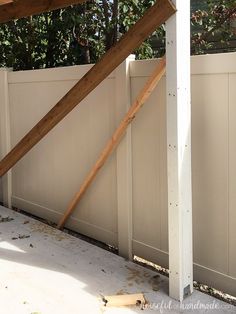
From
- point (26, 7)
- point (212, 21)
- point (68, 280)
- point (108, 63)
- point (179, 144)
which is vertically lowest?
point (68, 280)

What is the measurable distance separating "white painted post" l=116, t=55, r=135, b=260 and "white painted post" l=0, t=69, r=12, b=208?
2.06 meters

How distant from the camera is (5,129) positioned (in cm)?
546

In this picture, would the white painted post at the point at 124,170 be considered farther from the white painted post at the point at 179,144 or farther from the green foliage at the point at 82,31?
the green foliage at the point at 82,31

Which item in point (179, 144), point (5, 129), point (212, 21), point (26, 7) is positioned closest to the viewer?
point (179, 144)

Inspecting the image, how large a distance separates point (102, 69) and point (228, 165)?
3.85 ft

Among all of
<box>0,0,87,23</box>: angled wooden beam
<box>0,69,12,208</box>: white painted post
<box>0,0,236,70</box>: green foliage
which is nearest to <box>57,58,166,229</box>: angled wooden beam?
<box>0,0,87,23</box>: angled wooden beam

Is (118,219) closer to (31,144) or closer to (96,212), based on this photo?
(96,212)

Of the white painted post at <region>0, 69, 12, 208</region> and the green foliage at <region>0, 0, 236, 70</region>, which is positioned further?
the green foliage at <region>0, 0, 236, 70</region>

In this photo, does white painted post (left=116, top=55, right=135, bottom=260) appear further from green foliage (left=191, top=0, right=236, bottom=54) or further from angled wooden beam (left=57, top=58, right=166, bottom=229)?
green foliage (left=191, top=0, right=236, bottom=54)

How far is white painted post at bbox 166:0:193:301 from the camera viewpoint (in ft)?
9.52

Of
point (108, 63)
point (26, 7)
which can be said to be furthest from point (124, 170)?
point (26, 7)

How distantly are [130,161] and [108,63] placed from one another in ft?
2.74

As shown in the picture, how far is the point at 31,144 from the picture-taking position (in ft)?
14.4

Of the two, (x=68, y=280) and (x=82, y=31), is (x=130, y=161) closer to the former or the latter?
(x=68, y=280)
